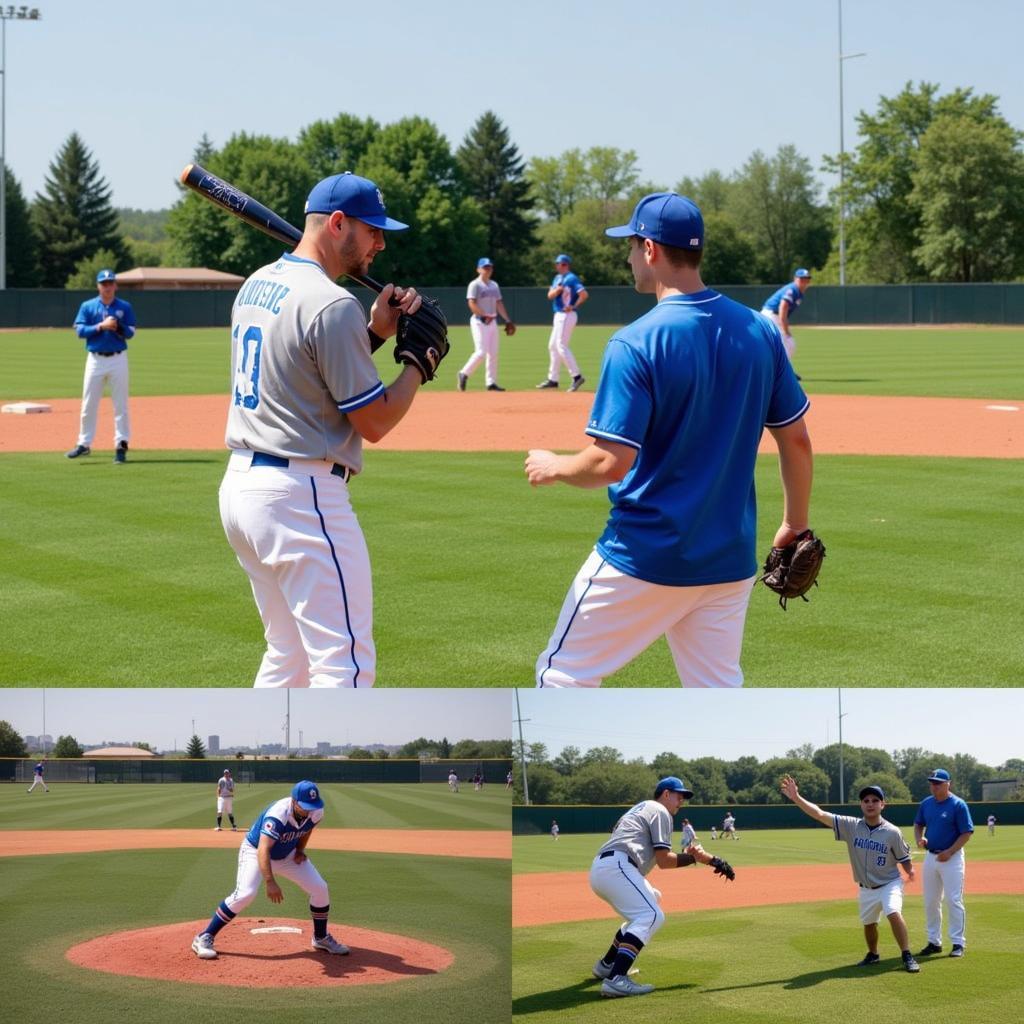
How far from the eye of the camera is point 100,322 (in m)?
14.3

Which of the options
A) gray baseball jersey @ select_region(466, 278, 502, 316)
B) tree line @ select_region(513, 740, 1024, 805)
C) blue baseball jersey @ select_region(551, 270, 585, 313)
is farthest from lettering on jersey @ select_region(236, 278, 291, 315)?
blue baseball jersey @ select_region(551, 270, 585, 313)

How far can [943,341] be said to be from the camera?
4381cm

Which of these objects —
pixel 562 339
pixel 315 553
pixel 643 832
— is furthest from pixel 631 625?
pixel 562 339

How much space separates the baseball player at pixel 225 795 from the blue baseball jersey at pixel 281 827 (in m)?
0.09

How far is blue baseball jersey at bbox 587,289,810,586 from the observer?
392 centimetres

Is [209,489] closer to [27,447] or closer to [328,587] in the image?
[27,447]

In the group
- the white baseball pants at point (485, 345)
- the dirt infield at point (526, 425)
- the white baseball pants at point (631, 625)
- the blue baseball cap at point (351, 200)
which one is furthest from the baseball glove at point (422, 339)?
the white baseball pants at point (485, 345)

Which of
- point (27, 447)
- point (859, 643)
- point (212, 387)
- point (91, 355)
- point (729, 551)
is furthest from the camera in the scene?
point (212, 387)

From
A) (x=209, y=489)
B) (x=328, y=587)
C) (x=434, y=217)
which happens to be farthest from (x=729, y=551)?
(x=434, y=217)

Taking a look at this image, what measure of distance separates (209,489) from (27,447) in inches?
174

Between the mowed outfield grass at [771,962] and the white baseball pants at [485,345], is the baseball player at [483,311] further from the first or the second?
the mowed outfield grass at [771,962]

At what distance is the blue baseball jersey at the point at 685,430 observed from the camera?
12.9ft

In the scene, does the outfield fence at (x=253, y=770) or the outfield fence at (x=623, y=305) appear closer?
the outfield fence at (x=253, y=770)

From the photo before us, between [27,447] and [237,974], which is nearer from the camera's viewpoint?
[237,974]
